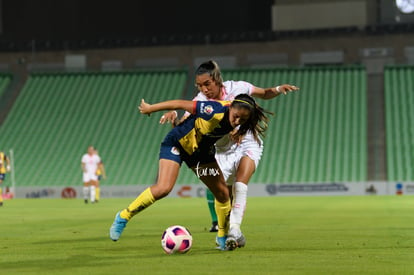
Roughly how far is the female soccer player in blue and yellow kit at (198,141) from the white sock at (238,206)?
9.9 inches

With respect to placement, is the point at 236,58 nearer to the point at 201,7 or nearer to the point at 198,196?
the point at 201,7

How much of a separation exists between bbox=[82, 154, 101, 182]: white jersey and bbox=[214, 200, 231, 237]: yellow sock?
22261 millimetres

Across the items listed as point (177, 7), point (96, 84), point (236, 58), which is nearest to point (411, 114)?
point (236, 58)

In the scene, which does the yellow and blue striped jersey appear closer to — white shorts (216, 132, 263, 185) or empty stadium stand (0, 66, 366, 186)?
white shorts (216, 132, 263, 185)

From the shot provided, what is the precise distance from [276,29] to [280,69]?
2306mm

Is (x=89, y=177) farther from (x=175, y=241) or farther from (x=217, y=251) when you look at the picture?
(x=175, y=241)

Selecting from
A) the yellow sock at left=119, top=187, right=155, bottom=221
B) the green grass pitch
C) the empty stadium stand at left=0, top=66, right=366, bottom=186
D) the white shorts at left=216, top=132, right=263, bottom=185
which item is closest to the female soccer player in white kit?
the white shorts at left=216, top=132, right=263, bottom=185

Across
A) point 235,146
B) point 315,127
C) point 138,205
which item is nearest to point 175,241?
point 138,205

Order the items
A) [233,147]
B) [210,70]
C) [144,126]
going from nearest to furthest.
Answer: [210,70] < [233,147] < [144,126]

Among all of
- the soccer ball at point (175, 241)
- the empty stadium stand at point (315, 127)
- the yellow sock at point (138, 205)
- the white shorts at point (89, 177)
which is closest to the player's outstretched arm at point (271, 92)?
the yellow sock at point (138, 205)

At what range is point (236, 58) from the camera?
46.7 metres

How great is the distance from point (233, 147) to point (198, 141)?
2264mm

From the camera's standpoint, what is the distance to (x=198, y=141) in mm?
10852

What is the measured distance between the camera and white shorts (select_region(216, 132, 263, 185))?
1270cm
